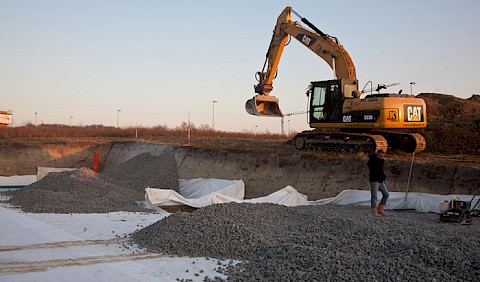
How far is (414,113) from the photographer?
1565 cm

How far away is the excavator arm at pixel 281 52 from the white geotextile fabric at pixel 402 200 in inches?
205

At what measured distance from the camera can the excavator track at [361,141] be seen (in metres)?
15.7

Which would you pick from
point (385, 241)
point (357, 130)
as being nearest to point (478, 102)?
point (357, 130)

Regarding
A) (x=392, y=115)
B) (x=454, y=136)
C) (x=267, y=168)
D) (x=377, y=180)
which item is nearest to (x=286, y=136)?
(x=454, y=136)

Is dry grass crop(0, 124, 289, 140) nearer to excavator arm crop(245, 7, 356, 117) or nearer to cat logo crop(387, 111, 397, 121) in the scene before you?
excavator arm crop(245, 7, 356, 117)

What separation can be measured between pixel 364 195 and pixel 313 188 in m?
2.45

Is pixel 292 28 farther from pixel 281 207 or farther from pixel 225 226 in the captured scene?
pixel 225 226

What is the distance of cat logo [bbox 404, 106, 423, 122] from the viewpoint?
15.5m

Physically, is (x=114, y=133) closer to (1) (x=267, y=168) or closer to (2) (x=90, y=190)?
(1) (x=267, y=168)

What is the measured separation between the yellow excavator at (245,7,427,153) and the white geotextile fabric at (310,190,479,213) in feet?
8.84

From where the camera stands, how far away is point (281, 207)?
11242 mm

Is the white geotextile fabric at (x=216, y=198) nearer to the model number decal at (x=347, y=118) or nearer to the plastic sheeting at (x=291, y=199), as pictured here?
the plastic sheeting at (x=291, y=199)

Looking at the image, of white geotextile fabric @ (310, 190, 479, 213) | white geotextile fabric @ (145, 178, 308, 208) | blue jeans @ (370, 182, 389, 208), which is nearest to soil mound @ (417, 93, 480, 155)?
white geotextile fabric @ (310, 190, 479, 213)

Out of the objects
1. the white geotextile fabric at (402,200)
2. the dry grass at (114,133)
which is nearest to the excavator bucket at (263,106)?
the white geotextile fabric at (402,200)
